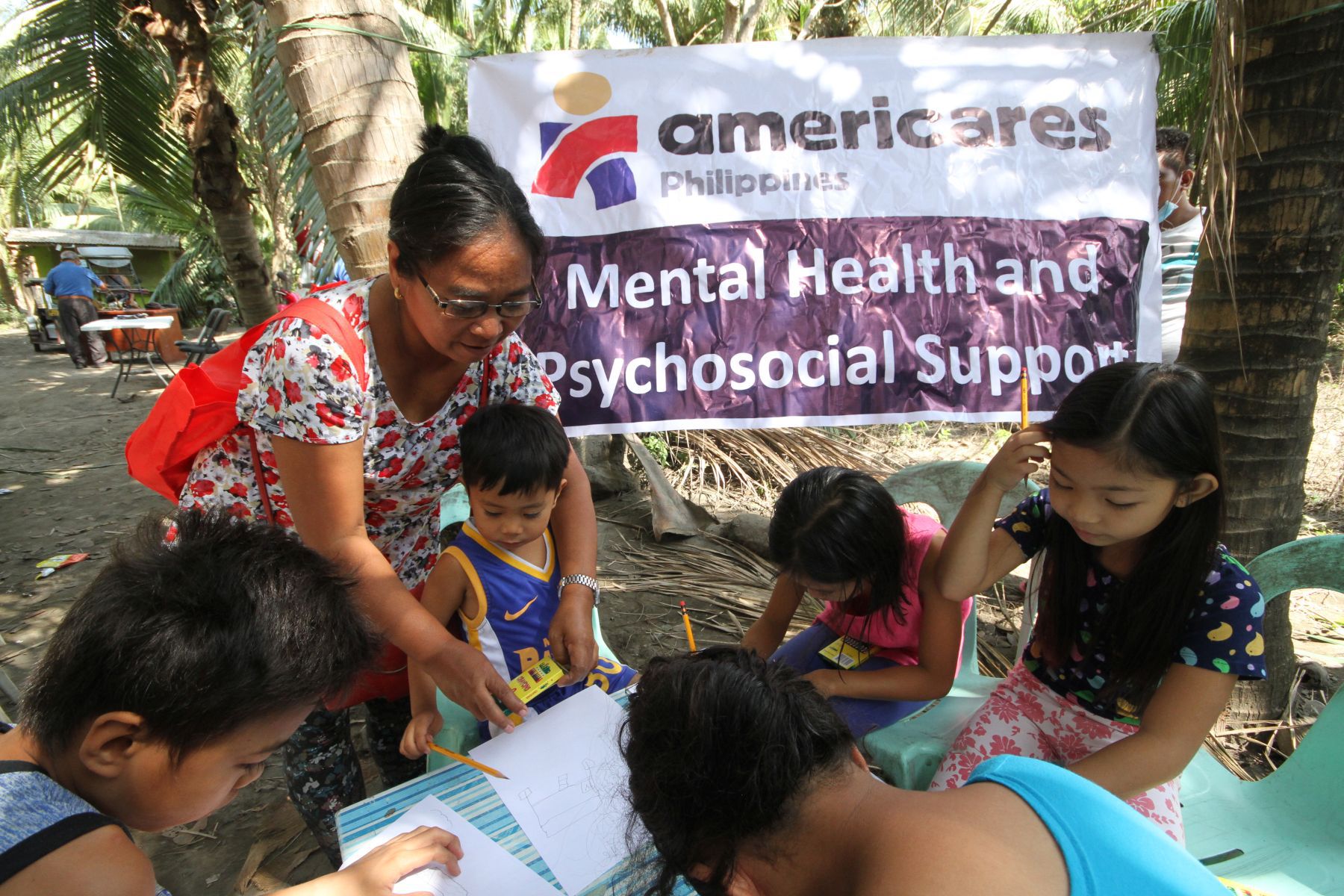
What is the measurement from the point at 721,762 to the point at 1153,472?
3.06 feet

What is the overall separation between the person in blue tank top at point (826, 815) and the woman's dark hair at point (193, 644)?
0.46 m

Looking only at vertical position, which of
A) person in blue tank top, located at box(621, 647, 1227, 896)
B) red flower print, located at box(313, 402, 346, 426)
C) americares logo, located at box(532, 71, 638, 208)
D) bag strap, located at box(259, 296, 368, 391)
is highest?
americares logo, located at box(532, 71, 638, 208)

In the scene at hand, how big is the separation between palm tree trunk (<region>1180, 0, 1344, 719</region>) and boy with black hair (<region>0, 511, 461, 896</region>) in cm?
222

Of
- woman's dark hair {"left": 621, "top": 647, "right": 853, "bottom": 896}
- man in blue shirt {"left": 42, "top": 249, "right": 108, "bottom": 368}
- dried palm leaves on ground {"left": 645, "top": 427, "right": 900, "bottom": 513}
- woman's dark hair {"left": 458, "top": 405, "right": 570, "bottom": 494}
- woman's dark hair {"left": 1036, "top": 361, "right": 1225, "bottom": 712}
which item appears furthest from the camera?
man in blue shirt {"left": 42, "top": 249, "right": 108, "bottom": 368}

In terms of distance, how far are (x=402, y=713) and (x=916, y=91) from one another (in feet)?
7.98

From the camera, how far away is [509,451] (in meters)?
1.55

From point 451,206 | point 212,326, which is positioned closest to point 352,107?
point 451,206

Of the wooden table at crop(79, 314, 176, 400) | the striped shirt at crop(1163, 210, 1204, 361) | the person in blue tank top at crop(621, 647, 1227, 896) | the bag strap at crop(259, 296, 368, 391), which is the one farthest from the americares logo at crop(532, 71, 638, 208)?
the wooden table at crop(79, 314, 176, 400)

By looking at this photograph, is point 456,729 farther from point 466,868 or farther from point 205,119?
point 205,119

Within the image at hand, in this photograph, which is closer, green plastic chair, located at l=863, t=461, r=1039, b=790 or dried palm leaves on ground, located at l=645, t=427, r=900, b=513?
green plastic chair, located at l=863, t=461, r=1039, b=790

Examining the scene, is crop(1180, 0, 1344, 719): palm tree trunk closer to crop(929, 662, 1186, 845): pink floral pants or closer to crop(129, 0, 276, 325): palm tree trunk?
crop(929, 662, 1186, 845): pink floral pants

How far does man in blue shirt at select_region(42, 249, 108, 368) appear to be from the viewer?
11492 mm

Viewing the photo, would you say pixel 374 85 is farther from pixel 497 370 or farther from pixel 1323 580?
pixel 1323 580

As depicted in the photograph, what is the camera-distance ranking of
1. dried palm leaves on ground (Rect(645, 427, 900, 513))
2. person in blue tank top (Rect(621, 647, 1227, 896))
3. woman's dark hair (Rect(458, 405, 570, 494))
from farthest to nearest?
dried palm leaves on ground (Rect(645, 427, 900, 513)) → woman's dark hair (Rect(458, 405, 570, 494)) → person in blue tank top (Rect(621, 647, 1227, 896))
